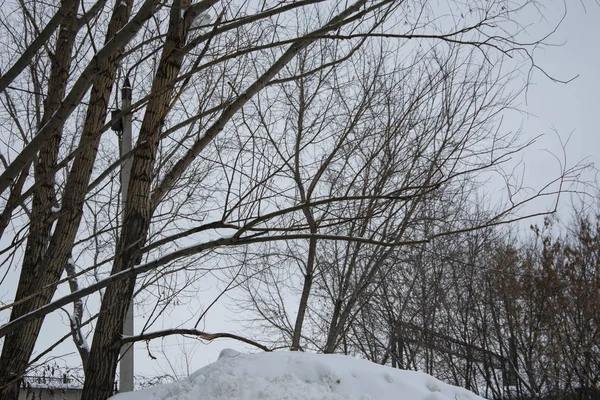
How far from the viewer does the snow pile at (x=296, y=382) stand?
4512mm

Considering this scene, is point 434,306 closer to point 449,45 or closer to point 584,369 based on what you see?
point 584,369

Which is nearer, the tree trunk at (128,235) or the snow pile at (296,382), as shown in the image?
the tree trunk at (128,235)

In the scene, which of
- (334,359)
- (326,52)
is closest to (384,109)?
(326,52)

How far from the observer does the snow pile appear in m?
4.51

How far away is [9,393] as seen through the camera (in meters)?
3.67

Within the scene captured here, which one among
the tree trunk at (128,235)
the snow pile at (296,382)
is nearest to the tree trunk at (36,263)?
the tree trunk at (128,235)

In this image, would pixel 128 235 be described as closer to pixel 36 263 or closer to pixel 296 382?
pixel 36 263

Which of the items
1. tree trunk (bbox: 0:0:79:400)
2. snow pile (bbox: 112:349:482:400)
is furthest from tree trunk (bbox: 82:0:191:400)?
snow pile (bbox: 112:349:482:400)

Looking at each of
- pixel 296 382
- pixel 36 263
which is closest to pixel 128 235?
pixel 36 263

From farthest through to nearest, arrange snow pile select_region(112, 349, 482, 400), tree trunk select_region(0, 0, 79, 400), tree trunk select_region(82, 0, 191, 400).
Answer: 1. snow pile select_region(112, 349, 482, 400)
2. tree trunk select_region(82, 0, 191, 400)
3. tree trunk select_region(0, 0, 79, 400)

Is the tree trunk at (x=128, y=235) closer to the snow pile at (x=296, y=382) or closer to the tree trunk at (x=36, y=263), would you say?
the tree trunk at (x=36, y=263)

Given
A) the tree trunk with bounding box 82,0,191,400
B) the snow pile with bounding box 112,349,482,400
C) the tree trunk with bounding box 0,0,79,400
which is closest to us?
the tree trunk with bounding box 0,0,79,400

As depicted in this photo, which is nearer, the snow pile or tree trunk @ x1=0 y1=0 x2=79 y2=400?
tree trunk @ x1=0 y1=0 x2=79 y2=400

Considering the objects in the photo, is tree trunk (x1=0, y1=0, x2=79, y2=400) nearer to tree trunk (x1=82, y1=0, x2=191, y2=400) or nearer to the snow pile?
tree trunk (x1=82, y1=0, x2=191, y2=400)
